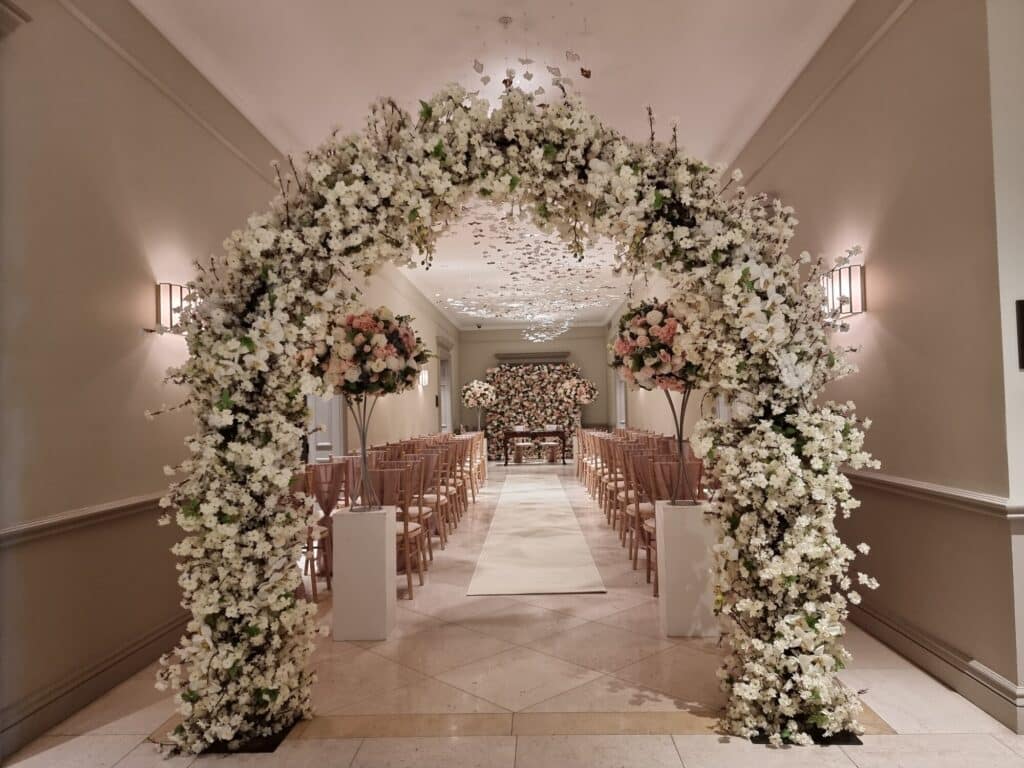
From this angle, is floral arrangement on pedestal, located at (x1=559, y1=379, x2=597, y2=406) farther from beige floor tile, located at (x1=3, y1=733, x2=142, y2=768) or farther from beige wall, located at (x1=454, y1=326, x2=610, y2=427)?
beige floor tile, located at (x1=3, y1=733, x2=142, y2=768)

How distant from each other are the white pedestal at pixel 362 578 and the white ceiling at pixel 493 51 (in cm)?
290

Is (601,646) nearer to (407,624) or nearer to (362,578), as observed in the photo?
(407,624)

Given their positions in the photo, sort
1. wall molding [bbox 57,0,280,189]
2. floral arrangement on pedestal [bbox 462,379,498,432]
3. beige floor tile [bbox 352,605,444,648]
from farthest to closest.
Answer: floral arrangement on pedestal [bbox 462,379,498,432], beige floor tile [bbox 352,605,444,648], wall molding [bbox 57,0,280,189]

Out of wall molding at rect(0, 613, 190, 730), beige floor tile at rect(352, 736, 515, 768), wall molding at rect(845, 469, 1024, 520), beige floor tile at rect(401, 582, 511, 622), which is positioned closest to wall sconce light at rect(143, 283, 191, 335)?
wall molding at rect(0, 613, 190, 730)

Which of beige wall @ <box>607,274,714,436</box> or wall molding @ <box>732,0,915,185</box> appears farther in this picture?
beige wall @ <box>607,274,714,436</box>

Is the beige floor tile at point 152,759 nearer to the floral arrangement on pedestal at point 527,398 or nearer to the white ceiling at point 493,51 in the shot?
the white ceiling at point 493,51

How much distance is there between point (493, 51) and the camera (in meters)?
4.37

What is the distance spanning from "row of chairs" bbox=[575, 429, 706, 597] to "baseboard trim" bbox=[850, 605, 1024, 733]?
1221 millimetres

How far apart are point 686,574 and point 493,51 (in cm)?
347

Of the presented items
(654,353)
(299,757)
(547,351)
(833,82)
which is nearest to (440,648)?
(299,757)

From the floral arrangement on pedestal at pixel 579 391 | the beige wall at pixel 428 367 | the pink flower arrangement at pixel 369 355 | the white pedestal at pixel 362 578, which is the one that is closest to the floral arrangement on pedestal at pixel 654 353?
the pink flower arrangement at pixel 369 355

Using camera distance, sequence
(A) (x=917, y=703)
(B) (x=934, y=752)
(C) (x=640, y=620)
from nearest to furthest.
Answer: (B) (x=934, y=752) → (A) (x=917, y=703) → (C) (x=640, y=620)

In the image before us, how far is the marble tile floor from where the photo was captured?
8.52ft

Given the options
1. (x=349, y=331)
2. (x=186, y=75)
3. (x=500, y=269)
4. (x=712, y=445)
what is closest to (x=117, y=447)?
(x=349, y=331)
